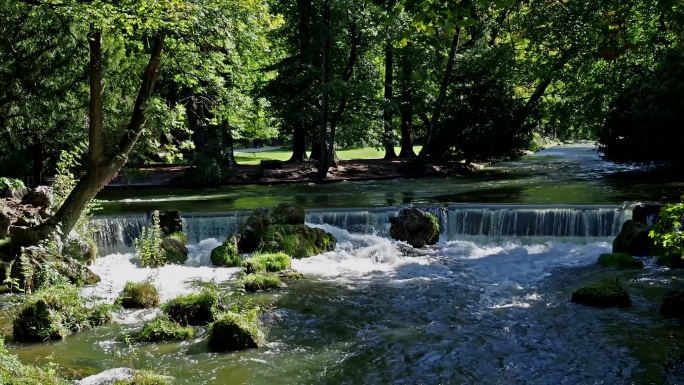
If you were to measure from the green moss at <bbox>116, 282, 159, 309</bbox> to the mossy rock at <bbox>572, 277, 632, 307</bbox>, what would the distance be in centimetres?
715

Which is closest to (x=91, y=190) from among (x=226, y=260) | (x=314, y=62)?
(x=226, y=260)

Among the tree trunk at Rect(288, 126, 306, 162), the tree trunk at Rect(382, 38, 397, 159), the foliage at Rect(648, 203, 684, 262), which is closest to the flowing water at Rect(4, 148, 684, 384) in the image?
the foliage at Rect(648, 203, 684, 262)

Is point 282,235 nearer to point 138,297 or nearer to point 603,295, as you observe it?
point 138,297

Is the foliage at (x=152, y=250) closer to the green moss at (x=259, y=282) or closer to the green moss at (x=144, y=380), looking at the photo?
the green moss at (x=259, y=282)

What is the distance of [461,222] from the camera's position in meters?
18.3

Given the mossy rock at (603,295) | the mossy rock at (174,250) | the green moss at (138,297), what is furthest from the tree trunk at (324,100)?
the mossy rock at (603,295)

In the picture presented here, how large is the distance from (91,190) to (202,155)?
53.9ft

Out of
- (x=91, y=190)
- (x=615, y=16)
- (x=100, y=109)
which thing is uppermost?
(x=615, y=16)

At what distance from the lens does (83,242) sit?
575 inches

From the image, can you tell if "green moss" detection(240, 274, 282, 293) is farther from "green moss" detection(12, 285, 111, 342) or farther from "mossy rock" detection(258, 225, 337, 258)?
"green moss" detection(12, 285, 111, 342)

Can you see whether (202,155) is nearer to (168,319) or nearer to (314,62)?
(314,62)

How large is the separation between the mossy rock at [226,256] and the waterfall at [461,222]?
2468 mm

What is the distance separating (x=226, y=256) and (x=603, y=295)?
799 centimetres

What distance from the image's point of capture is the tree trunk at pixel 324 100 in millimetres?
27406
